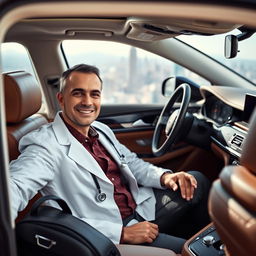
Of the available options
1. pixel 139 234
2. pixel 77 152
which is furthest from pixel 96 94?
pixel 139 234

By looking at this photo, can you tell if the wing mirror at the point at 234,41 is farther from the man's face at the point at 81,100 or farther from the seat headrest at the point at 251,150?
the seat headrest at the point at 251,150

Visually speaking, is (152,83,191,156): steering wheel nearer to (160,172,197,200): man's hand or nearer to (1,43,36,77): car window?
(160,172,197,200): man's hand

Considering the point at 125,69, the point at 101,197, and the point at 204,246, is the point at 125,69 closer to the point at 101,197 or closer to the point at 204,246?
the point at 101,197

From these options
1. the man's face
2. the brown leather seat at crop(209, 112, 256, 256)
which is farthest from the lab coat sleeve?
the brown leather seat at crop(209, 112, 256, 256)

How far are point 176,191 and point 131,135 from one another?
0.96 meters

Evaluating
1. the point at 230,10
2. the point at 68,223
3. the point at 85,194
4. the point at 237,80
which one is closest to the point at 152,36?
the point at 237,80

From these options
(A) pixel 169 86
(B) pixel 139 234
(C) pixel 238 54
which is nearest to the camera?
(B) pixel 139 234

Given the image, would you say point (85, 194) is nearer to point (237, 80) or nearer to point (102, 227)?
point (102, 227)

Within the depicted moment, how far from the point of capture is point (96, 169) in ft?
6.05

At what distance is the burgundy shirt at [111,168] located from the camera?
197 cm

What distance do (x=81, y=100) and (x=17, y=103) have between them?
1.03 feet

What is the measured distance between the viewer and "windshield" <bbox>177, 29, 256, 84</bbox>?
8.31ft

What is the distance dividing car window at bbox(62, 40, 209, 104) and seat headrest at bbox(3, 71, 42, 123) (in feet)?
1.58

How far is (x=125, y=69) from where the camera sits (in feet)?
12.0
